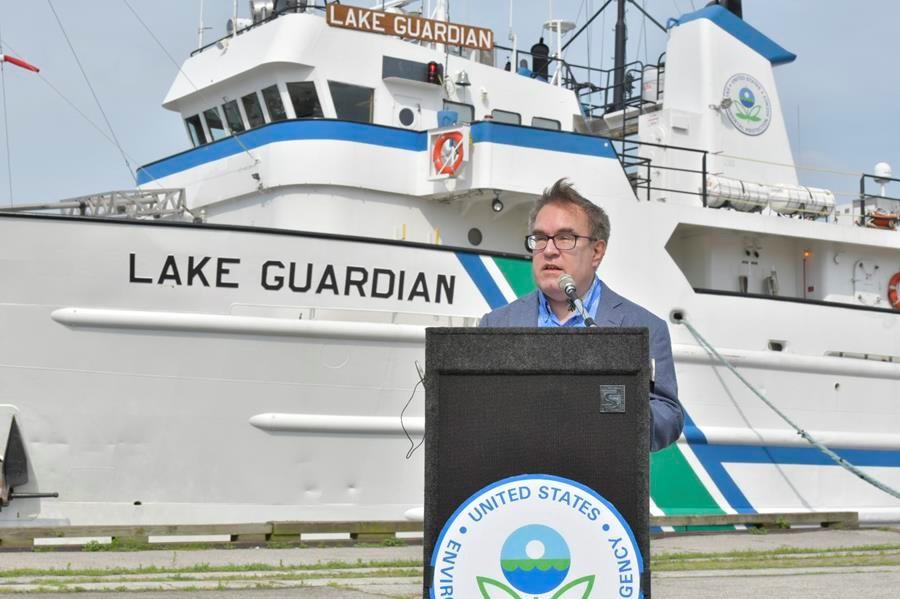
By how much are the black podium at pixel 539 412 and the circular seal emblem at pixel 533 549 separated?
0.17 feet

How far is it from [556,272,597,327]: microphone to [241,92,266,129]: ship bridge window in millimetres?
8366

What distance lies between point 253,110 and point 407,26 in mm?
1574

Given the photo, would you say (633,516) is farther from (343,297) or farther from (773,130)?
(773,130)

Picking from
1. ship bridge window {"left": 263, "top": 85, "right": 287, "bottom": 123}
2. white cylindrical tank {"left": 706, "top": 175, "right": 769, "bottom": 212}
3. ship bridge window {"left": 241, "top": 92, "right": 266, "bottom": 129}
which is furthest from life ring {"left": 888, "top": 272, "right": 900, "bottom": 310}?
ship bridge window {"left": 241, "top": 92, "right": 266, "bottom": 129}

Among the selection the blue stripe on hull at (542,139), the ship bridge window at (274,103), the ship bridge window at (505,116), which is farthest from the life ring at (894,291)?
the ship bridge window at (274,103)

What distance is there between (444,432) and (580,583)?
398 mm

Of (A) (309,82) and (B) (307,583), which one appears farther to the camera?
(A) (309,82)

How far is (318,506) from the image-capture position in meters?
8.59

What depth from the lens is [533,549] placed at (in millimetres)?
2375

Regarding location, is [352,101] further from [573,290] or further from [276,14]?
[573,290]

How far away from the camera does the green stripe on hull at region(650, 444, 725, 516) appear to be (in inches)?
395

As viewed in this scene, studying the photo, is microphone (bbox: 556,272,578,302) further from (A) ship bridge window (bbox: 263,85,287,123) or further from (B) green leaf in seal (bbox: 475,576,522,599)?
(A) ship bridge window (bbox: 263,85,287,123)

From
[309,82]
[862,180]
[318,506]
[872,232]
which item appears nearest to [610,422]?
[318,506]

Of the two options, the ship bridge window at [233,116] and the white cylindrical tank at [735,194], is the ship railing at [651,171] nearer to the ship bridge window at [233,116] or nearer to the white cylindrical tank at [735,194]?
the white cylindrical tank at [735,194]
